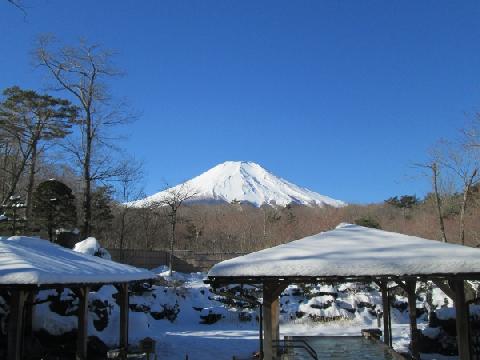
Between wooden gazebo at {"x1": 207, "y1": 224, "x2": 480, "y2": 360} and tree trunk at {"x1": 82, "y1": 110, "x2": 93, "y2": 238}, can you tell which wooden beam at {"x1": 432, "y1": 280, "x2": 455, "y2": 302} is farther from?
tree trunk at {"x1": 82, "y1": 110, "x2": 93, "y2": 238}

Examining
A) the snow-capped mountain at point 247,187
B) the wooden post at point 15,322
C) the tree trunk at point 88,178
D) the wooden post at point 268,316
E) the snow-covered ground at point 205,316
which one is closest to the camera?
the wooden post at point 268,316

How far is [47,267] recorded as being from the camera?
7.96m

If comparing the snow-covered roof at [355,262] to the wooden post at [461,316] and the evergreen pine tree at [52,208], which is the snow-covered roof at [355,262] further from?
the evergreen pine tree at [52,208]

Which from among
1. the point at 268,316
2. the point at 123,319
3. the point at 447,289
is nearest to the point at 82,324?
the point at 123,319

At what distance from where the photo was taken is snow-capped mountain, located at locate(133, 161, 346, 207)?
335 ft

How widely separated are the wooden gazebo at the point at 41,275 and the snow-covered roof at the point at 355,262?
103 inches

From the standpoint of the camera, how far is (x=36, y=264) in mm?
8016

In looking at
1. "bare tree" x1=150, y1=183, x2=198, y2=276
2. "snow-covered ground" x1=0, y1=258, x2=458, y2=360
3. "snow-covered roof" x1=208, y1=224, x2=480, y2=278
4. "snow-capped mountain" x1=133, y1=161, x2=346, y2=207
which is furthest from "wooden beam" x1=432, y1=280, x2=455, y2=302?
"snow-capped mountain" x1=133, y1=161, x2=346, y2=207

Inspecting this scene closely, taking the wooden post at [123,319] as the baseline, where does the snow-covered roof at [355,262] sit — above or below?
above

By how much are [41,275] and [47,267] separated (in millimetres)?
589

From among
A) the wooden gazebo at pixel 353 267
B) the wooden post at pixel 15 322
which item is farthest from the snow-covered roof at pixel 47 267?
the wooden gazebo at pixel 353 267

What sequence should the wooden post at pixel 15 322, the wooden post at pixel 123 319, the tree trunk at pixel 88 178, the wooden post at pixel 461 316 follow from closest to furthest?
the wooden post at pixel 461 316 → the wooden post at pixel 15 322 → the wooden post at pixel 123 319 → the tree trunk at pixel 88 178

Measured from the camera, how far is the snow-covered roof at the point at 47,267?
290 inches

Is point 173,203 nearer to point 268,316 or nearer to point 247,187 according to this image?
point 268,316
